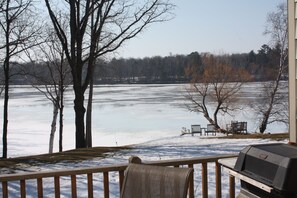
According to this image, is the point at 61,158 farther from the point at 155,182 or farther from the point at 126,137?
the point at 126,137

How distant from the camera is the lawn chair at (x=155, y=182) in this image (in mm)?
2512

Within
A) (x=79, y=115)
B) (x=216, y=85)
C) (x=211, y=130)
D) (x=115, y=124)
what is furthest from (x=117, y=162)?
(x=216, y=85)

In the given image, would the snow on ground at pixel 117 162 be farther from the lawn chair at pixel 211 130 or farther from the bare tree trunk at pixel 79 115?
the lawn chair at pixel 211 130

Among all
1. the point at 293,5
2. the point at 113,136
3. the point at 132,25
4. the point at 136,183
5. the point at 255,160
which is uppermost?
the point at 132,25

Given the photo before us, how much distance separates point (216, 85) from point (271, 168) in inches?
962

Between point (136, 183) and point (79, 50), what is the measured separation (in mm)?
11384

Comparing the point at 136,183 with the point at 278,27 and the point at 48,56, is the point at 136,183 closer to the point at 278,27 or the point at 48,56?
the point at 48,56

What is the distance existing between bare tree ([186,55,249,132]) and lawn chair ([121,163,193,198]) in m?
22.3

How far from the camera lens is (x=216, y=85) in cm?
2622

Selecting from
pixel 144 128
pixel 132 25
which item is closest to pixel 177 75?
pixel 144 128

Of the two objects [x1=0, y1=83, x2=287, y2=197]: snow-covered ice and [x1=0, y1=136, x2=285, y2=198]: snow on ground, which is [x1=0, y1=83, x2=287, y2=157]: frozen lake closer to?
[x1=0, y1=83, x2=287, y2=197]: snow-covered ice

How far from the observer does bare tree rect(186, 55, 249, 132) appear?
25.5 metres

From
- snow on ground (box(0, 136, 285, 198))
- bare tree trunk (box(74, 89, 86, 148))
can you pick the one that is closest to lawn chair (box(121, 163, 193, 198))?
snow on ground (box(0, 136, 285, 198))

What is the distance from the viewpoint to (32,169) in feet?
29.6
